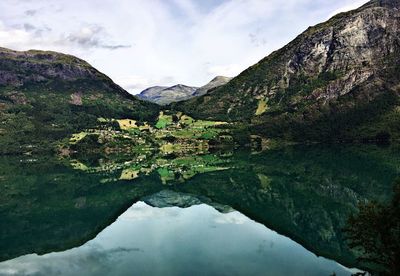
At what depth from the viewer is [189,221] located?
89562mm

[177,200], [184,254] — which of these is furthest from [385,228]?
[177,200]

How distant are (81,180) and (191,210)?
84.8 m

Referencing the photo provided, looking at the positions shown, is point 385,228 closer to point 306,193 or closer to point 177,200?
point 177,200

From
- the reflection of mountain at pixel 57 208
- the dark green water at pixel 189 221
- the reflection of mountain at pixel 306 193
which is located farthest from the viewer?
the reflection of mountain at pixel 57 208

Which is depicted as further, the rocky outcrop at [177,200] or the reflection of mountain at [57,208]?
the rocky outcrop at [177,200]

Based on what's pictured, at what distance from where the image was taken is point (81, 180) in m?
175

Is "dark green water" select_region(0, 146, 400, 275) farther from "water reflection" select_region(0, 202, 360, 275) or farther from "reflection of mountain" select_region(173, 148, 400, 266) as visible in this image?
"reflection of mountain" select_region(173, 148, 400, 266)

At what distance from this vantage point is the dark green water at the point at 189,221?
191 ft

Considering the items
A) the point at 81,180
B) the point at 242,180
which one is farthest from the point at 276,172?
the point at 81,180

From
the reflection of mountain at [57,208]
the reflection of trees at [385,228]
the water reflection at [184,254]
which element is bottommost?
the reflection of mountain at [57,208]

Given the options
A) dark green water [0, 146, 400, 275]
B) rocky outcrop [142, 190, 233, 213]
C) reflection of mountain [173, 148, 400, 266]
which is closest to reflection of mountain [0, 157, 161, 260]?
dark green water [0, 146, 400, 275]

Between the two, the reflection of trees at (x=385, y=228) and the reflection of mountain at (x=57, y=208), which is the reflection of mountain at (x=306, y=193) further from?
the reflection of mountain at (x=57, y=208)

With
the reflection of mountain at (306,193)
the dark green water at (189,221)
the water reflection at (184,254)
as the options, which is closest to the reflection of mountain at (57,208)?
the dark green water at (189,221)

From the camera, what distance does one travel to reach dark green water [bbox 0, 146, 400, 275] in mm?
58312
